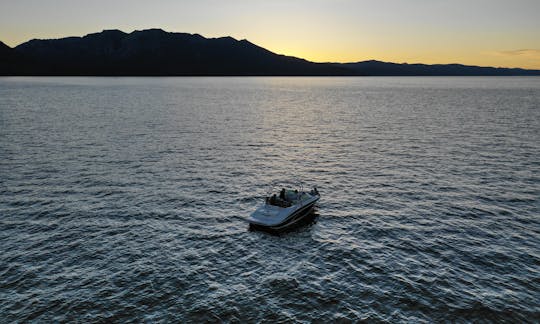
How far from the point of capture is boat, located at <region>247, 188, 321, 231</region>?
125 feet

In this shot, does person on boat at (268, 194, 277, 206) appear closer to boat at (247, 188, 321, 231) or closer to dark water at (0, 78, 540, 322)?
boat at (247, 188, 321, 231)

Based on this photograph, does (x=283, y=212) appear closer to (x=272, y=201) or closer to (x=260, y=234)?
(x=272, y=201)

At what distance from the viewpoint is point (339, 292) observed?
91.4 feet

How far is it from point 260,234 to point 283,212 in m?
3.23

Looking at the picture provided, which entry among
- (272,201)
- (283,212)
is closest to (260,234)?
(283,212)

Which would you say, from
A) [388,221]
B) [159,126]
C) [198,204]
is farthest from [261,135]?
[388,221]

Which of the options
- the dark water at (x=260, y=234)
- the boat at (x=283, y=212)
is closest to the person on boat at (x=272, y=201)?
the boat at (x=283, y=212)

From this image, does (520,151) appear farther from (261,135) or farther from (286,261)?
(286,261)

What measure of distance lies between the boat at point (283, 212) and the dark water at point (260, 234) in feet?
3.99

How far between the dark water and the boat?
122cm

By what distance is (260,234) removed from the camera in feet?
124

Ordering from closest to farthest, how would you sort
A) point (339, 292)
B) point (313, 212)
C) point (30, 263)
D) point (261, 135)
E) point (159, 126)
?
1. point (339, 292)
2. point (30, 263)
3. point (313, 212)
4. point (261, 135)
5. point (159, 126)

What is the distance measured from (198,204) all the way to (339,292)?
21793 millimetres

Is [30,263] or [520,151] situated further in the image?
[520,151]
